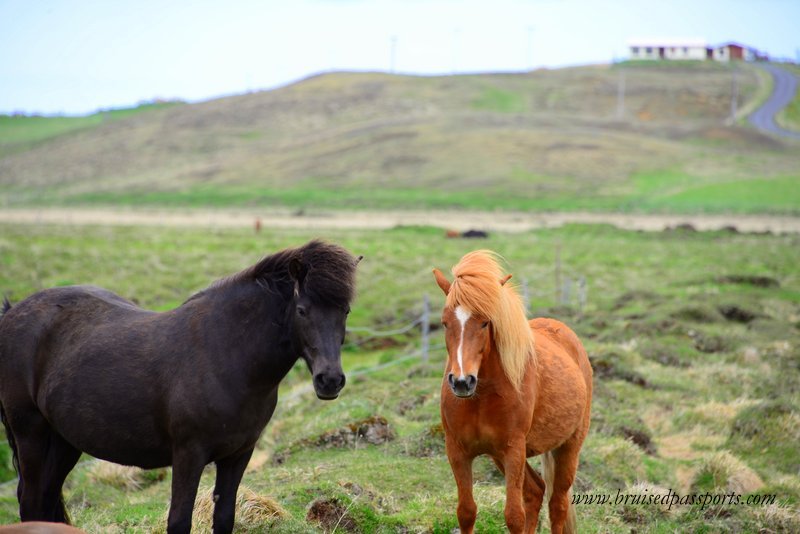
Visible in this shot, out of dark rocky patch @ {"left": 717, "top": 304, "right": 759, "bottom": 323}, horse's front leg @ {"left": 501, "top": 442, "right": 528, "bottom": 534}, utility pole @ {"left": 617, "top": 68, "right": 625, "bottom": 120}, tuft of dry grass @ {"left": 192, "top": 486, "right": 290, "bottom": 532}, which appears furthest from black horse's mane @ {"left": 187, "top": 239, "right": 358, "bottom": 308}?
utility pole @ {"left": 617, "top": 68, "right": 625, "bottom": 120}

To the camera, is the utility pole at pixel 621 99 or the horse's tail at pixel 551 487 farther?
the utility pole at pixel 621 99

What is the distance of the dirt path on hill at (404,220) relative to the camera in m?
46.8

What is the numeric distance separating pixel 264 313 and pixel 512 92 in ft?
380

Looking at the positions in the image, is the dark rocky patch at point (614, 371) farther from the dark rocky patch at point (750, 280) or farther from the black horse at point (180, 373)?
the dark rocky patch at point (750, 280)

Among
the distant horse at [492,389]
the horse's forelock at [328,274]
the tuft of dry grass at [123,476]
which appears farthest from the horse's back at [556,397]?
the tuft of dry grass at [123,476]

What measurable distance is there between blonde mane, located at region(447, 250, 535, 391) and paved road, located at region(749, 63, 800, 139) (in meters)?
90.4

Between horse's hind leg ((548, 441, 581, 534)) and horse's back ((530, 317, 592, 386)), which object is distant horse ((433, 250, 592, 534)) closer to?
horse's hind leg ((548, 441, 581, 534))

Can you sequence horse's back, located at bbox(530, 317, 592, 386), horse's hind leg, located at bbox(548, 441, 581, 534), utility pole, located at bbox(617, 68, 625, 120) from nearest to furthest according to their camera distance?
horse's hind leg, located at bbox(548, 441, 581, 534) < horse's back, located at bbox(530, 317, 592, 386) < utility pole, located at bbox(617, 68, 625, 120)

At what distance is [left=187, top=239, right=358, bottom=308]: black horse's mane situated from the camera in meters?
5.25

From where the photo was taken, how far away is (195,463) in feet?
17.0

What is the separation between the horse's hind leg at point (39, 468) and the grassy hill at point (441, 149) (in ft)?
181

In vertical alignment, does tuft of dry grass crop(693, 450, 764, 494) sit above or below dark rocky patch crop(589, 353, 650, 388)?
above

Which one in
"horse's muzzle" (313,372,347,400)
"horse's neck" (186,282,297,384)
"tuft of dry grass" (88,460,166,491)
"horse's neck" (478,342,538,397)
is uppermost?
"horse's neck" (186,282,297,384)

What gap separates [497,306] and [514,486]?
117cm
